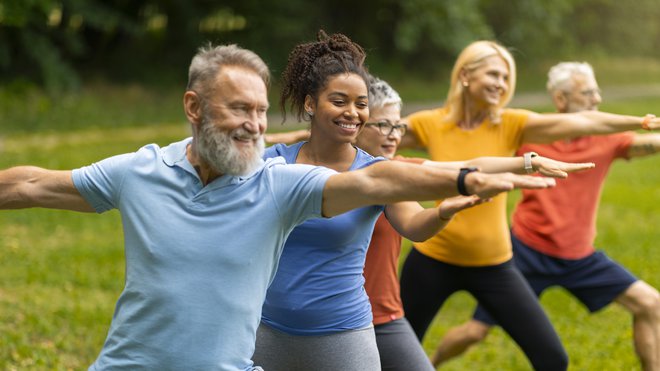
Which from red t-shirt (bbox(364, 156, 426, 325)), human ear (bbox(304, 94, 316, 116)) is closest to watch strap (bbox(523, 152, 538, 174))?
human ear (bbox(304, 94, 316, 116))

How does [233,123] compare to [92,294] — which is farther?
[92,294]

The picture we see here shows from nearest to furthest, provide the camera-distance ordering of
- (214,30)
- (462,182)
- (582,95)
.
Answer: (462,182) < (582,95) < (214,30)

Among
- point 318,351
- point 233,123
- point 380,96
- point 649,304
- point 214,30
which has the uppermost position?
point 214,30

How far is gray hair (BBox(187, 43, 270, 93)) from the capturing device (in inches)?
139

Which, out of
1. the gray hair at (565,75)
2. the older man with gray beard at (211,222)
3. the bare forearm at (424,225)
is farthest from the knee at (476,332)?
the older man with gray beard at (211,222)

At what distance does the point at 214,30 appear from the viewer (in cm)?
2888

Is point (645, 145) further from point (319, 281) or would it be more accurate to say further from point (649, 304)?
point (319, 281)

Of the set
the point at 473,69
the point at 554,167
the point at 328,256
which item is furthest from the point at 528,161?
the point at 473,69

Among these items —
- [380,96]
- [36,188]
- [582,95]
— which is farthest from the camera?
[582,95]

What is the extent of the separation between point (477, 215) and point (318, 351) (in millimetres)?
2044

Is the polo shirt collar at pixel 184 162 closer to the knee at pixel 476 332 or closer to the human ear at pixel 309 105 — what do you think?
the human ear at pixel 309 105

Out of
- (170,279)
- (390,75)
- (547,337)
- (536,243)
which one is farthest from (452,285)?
(390,75)

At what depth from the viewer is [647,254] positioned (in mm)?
11766

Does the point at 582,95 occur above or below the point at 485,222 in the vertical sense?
above
